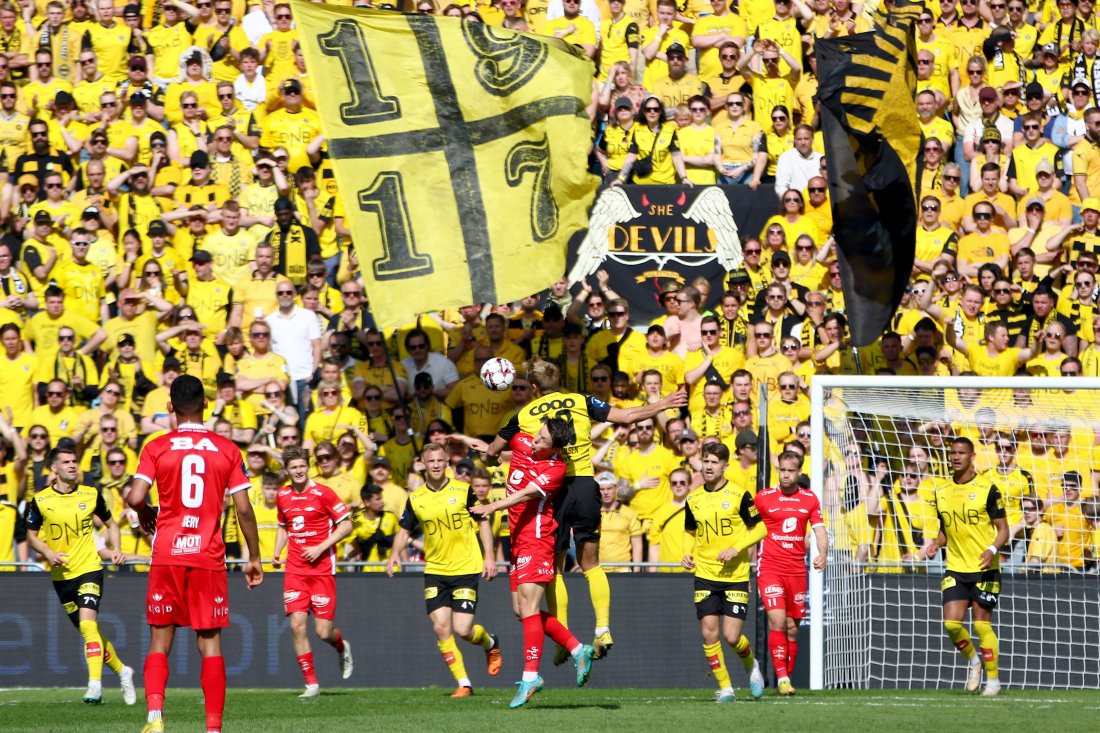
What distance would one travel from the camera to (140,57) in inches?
827

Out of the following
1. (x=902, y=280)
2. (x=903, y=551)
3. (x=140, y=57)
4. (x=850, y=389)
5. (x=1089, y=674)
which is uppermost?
(x=140, y=57)

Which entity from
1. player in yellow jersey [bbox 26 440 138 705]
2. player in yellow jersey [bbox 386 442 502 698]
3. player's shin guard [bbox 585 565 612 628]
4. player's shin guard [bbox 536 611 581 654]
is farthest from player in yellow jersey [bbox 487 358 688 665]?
player in yellow jersey [bbox 26 440 138 705]

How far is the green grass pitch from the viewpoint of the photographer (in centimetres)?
1044

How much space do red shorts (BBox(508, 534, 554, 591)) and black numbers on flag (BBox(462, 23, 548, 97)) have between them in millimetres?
6606

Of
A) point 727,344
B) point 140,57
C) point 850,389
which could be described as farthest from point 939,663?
point 140,57

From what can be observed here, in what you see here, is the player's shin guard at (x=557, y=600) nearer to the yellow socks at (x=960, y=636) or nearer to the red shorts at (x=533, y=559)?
the red shorts at (x=533, y=559)

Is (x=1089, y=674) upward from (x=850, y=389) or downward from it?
downward

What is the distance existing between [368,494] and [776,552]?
4.36 metres

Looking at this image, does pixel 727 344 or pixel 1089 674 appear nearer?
pixel 1089 674

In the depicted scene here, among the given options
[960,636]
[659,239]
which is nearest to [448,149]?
[659,239]

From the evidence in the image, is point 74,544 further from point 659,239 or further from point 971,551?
point 659,239

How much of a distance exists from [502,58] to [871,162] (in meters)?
3.87

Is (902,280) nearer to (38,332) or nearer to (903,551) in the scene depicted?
(903,551)

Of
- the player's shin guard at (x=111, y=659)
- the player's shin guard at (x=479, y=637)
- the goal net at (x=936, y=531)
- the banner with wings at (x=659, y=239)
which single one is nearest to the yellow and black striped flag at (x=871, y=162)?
the goal net at (x=936, y=531)
